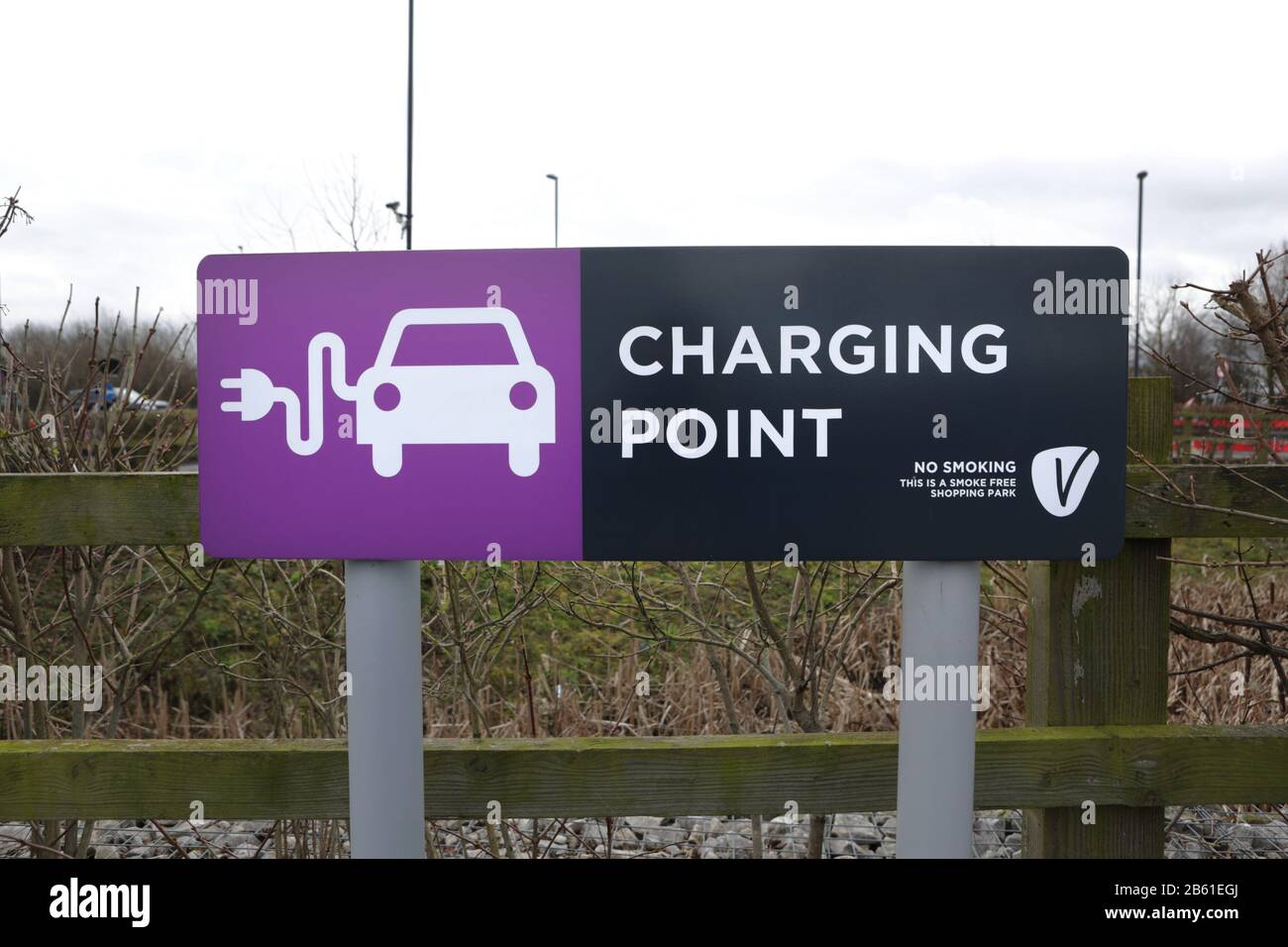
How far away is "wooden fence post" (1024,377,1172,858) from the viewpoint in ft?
6.57

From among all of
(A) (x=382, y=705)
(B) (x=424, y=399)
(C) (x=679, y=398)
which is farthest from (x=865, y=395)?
(A) (x=382, y=705)

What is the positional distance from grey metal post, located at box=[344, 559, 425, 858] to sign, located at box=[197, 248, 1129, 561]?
0.26 feet

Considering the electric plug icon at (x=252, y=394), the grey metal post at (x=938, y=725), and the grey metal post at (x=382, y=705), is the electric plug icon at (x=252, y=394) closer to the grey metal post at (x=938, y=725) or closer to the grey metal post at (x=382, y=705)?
the grey metal post at (x=382, y=705)

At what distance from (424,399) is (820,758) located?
3.78ft

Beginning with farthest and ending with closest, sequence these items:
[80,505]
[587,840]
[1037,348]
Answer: [587,840] < [80,505] < [1037,348]

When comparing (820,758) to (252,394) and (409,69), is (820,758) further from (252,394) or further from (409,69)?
(409,69)

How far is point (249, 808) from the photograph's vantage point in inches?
80.3

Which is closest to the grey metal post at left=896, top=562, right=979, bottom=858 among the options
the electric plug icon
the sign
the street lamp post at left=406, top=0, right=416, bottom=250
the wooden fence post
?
the sign

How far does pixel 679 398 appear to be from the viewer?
1421mm

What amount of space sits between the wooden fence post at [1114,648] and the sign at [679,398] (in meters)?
0.64

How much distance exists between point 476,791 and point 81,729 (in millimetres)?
1826
